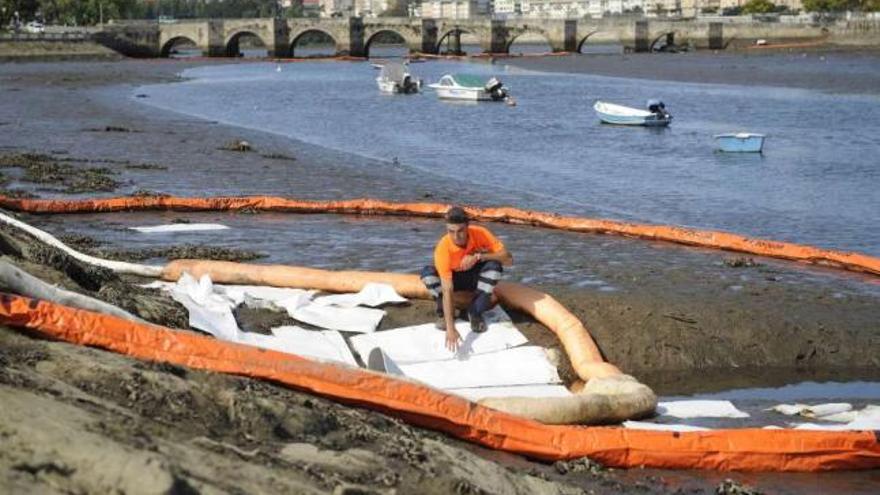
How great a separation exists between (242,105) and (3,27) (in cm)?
8686

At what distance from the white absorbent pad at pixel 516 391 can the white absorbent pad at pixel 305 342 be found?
1.08 meters

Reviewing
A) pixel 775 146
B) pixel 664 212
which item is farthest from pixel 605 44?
pixel 664 212

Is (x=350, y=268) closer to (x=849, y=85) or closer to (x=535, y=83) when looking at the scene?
(x=849, y=85)

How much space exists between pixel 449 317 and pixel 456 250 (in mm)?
665

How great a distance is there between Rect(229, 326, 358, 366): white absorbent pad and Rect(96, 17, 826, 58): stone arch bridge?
370ft

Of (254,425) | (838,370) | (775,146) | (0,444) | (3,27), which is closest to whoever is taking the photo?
(0,444)

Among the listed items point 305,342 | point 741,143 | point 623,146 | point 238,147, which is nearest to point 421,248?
point 305,342

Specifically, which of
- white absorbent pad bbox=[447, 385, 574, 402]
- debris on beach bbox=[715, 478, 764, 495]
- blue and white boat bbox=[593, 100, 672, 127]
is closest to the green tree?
blue and white boat bbox=[593, 100, 672, 127]

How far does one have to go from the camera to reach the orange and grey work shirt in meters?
11.6

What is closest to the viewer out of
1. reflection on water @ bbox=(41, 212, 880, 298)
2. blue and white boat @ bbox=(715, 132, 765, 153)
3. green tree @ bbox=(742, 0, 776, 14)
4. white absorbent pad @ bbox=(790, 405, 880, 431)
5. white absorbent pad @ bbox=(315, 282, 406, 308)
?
white absorbent pad @ bbox=(790, 405, 880, 431)

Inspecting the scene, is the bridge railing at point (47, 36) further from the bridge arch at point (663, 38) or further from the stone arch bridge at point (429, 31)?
the bridge arch at point (663, 38)

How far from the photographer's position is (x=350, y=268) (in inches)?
615

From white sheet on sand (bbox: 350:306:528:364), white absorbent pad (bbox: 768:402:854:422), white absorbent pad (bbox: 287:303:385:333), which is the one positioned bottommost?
white absorbent pad (bbox: 768:402:854:422)

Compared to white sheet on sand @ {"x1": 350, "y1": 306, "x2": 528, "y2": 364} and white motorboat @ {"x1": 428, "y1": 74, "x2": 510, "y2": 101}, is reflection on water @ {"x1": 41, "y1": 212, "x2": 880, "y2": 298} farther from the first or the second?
white motorboat @ {"x1": 428, "y1": 74, "x2": 510, "y2": 101}
